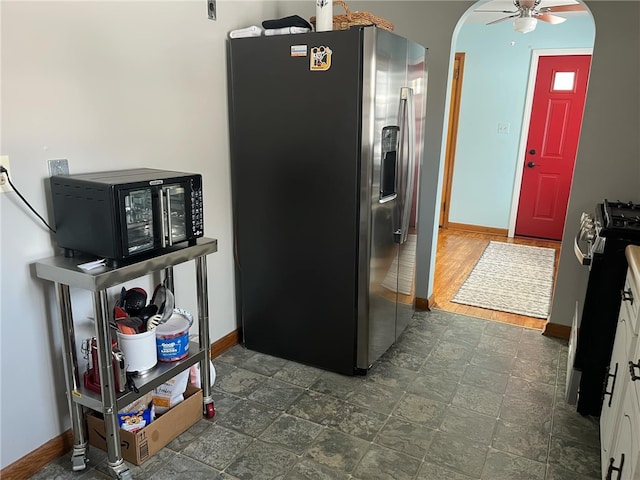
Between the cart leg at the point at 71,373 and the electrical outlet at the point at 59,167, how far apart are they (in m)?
0.43

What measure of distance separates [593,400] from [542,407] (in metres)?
0.24

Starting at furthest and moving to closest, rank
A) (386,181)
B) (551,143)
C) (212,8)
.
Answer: (551,143) < (386,181) < (212,8)

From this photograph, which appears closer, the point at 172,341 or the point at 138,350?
the point at 138,350

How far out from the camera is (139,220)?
1.78 m

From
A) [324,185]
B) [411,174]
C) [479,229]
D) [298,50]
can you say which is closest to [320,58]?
[298,50]

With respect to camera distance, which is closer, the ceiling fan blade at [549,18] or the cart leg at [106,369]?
the cart leg at [106,369]

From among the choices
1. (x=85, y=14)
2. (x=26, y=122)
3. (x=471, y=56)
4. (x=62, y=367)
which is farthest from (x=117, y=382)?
(x=471, y=56)

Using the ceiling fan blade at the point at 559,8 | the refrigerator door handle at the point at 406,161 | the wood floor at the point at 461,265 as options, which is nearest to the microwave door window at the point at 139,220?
the refrigerator door handle at the point at 406,161

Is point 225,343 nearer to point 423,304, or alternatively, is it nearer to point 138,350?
point 138,350

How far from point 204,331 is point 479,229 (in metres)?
4.66

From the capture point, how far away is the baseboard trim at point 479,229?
235 inches

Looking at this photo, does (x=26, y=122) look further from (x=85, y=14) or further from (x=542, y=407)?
(x=542, y=407)

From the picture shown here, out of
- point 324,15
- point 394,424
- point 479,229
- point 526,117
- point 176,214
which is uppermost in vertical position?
point 324,15

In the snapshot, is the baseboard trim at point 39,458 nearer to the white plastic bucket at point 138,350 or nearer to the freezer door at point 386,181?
the white plastic bucket at point 138,350
